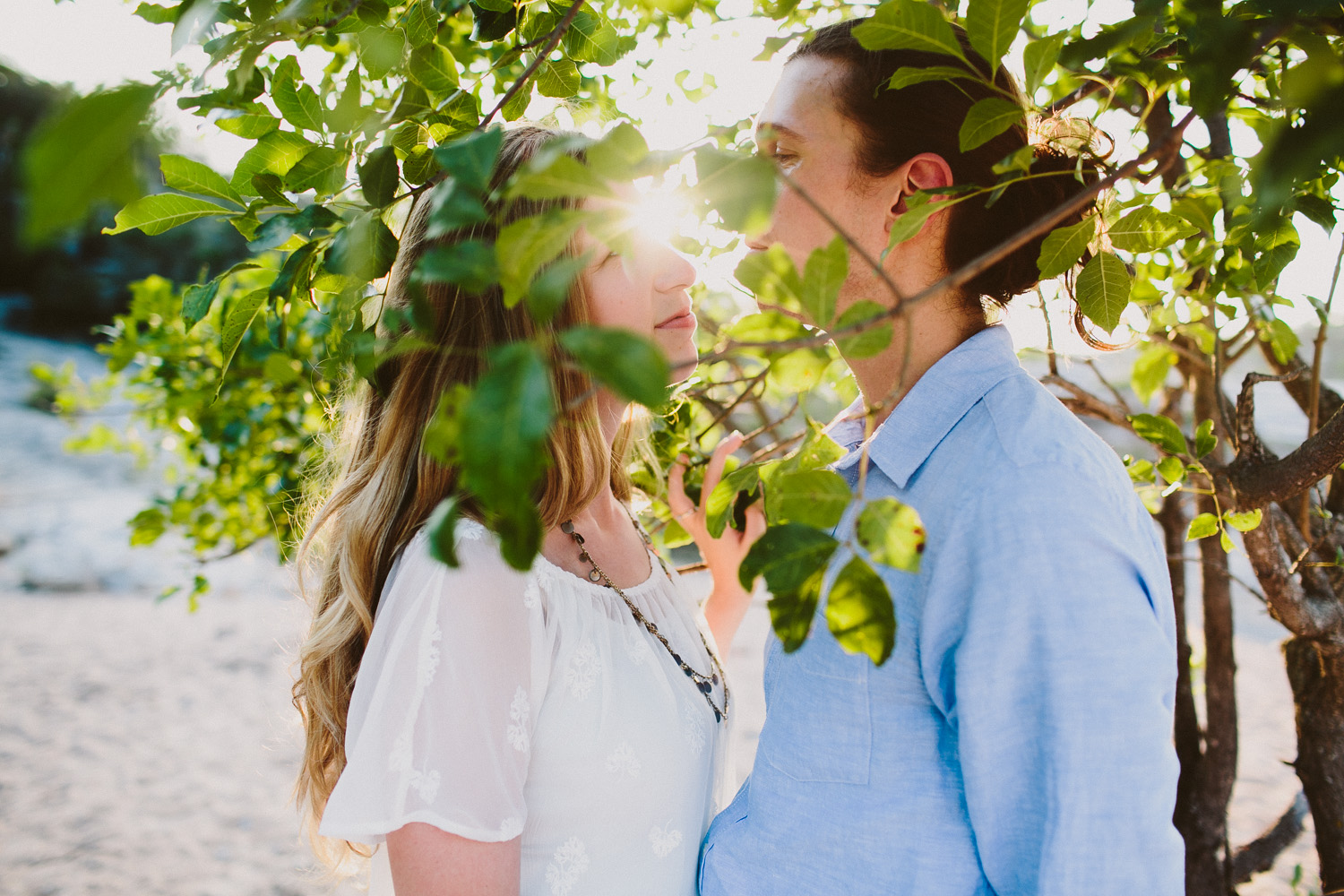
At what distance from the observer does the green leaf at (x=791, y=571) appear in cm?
61

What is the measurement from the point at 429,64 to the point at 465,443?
A: 2.73 feet

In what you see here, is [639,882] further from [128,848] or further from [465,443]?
[128,848]

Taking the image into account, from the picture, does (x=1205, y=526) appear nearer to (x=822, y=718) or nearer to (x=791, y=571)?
(x=822, y=718)

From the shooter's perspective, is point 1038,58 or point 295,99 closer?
point 1038,58

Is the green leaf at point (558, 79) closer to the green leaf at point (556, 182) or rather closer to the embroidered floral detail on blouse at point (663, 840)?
the green leaf at point (556, 182)

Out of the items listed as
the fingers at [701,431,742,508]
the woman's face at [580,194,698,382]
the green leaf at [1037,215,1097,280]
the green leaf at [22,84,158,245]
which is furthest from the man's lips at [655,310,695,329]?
the green leaf at [22,84,158,245]

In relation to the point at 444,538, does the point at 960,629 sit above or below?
below

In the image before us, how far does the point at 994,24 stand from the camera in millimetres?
804

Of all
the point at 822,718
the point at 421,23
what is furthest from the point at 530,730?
the point at 421,23

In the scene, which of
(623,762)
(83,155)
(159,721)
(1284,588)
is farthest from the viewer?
(159,721)

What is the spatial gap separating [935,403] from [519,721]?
2.83 ft

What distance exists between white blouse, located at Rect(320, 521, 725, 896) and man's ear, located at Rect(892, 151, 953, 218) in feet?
3.20

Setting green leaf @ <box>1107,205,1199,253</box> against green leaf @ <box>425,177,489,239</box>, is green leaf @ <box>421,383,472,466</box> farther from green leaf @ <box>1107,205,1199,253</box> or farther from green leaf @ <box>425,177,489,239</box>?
green leaf @ <box>1107,205,1199,253</box>

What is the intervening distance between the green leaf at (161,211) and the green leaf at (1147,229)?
3.98ft
